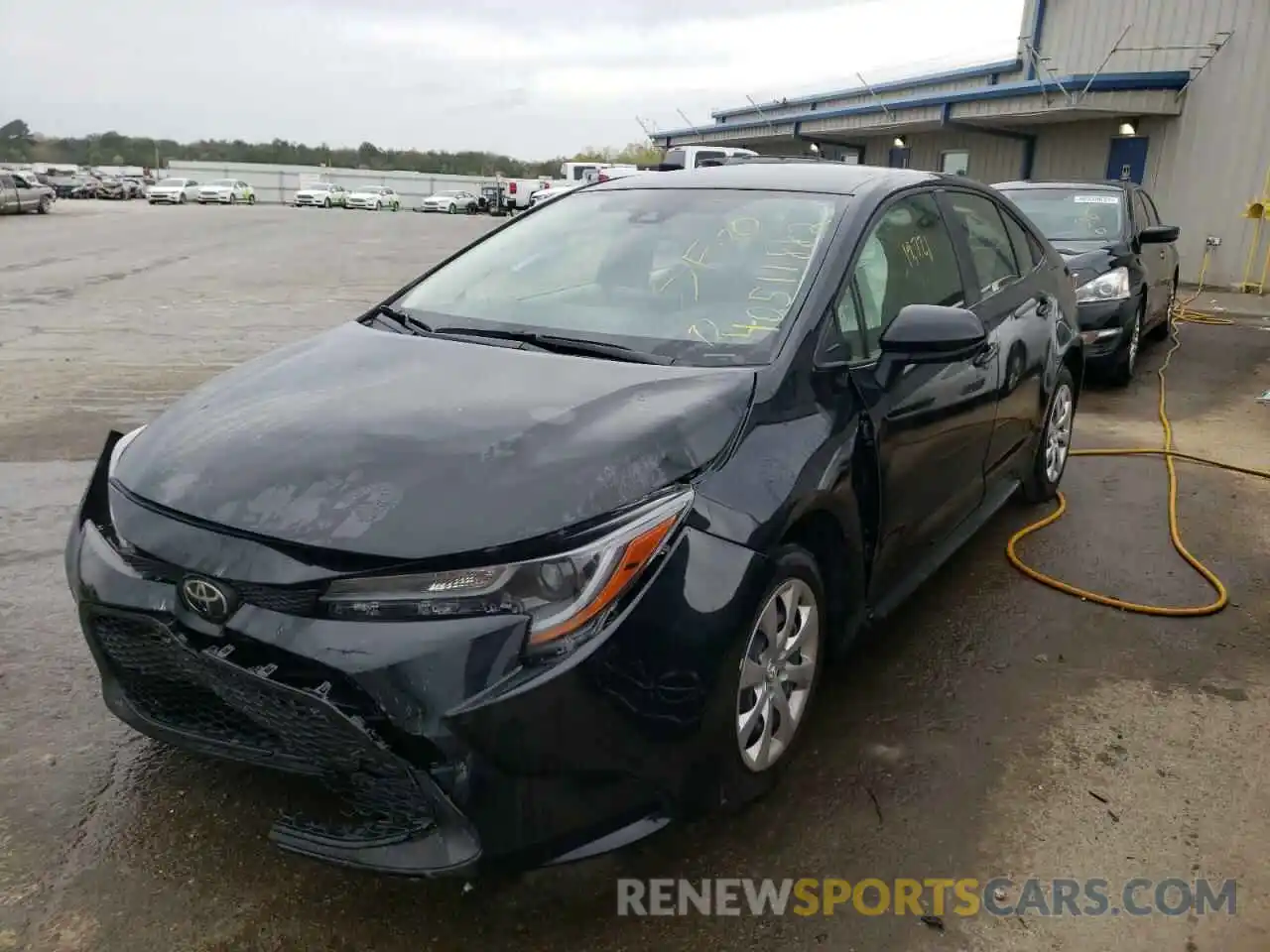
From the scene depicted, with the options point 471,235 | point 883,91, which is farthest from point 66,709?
A: point 471,235

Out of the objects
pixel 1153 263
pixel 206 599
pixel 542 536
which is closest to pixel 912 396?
pixel 542 536

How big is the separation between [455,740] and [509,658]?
0.19m

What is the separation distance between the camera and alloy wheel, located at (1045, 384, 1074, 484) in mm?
5023

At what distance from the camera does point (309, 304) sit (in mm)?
12328

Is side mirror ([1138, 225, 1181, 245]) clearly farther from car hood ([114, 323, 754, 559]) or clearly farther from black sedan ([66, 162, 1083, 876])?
car hood ([114, 323, 754, 559])

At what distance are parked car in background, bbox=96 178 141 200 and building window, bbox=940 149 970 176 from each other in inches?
2033

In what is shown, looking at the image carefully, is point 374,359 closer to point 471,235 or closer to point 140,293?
point 140,293

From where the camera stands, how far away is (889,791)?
9.20ft

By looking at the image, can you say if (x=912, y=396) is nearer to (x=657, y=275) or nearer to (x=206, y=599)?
(x=657, y=275)

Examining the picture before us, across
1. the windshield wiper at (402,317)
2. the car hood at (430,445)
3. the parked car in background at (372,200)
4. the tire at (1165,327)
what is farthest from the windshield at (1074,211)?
the parked car in background at (372,200)

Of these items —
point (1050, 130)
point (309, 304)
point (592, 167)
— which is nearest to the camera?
point (309, 304)

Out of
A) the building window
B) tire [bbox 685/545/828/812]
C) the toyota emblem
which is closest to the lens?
the toyota emblem

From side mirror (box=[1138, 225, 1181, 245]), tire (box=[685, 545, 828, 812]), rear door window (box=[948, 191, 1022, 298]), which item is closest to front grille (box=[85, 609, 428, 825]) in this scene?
tire (box=[685, 545, 828, 812])

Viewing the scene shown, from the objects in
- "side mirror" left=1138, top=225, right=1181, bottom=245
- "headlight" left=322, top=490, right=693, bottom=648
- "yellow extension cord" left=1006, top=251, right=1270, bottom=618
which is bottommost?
"yellow extension cord" left=1006, top=251, right=1270, bottom=618
